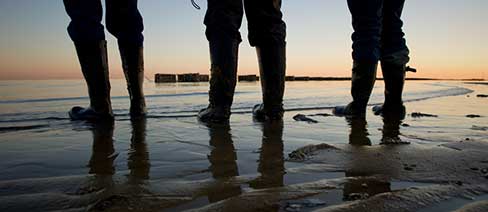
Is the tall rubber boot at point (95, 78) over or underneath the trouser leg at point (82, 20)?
underneath

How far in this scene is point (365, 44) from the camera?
3227 mm

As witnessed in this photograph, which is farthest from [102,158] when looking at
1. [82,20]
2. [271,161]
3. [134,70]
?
[134,70]

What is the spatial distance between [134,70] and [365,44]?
191cm

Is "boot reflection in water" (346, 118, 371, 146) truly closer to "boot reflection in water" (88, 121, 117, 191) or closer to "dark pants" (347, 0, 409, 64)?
"dark pants" (347, 0, 409, 64)

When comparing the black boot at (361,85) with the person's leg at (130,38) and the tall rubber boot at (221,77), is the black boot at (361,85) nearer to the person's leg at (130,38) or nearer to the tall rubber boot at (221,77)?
the tall rubber boot at (221,77)

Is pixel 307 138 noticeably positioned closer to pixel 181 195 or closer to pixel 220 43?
pixel 220 43

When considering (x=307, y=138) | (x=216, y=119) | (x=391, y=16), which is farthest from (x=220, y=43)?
(x=391, y=16)

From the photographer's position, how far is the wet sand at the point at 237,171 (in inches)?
37.9

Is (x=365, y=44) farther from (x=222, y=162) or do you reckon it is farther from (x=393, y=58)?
(x=222, y=162)

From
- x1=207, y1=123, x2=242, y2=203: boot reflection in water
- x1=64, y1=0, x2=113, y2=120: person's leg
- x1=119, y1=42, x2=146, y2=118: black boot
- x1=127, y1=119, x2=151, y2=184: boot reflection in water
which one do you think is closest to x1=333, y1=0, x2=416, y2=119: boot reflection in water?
x1=207, y1=123, x2=242, y2=203: boot reflection in water

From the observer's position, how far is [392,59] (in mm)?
3629

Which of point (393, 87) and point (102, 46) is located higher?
point (102, 46)

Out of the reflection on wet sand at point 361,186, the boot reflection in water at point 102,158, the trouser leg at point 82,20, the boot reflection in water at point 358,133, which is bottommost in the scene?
the boot reflection in water at point 358,133

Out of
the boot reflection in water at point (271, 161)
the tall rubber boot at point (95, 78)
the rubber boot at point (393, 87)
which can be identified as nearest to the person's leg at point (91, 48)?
the tall rubber boot at point (95, 78)
